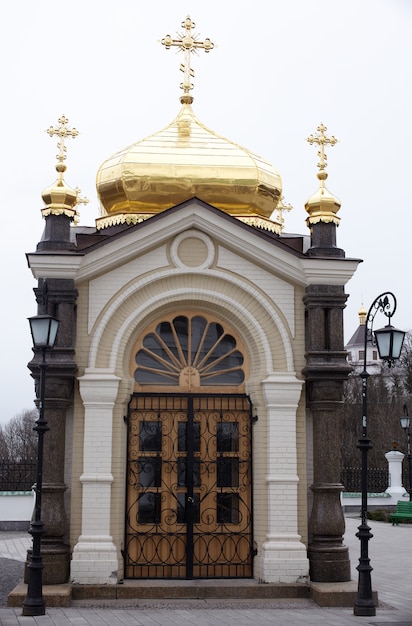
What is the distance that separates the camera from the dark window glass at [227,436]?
11312mm

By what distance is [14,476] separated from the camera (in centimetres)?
2116

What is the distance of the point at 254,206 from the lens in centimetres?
1305

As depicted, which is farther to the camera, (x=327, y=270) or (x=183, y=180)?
(x=183, y=180)

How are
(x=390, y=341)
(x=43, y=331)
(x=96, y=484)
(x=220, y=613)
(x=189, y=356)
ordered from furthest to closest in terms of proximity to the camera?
(x=189, y=356), (x=96, y=484), (x=390, y=341), (x=43, y=331), (x=220, y=613)

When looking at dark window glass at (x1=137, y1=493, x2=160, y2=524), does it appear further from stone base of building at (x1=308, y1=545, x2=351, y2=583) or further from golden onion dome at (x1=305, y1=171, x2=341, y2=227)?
golden onion dome at (x1=305, y1=171, x2=341, y2=227)

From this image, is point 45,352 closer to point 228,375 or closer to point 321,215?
point 228,375

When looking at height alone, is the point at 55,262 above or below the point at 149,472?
above

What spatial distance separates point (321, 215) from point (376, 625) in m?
5.33

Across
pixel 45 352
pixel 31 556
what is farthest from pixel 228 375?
pixel 31 556

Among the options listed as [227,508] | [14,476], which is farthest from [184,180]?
[14,476]

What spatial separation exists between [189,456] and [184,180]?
4.10 metres

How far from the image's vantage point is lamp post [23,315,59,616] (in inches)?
369

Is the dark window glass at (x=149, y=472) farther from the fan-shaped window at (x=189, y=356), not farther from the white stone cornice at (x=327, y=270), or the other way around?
the white stone cornice at (x=327, y=270)

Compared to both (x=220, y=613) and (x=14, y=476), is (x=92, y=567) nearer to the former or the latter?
(x=220, y=613)
